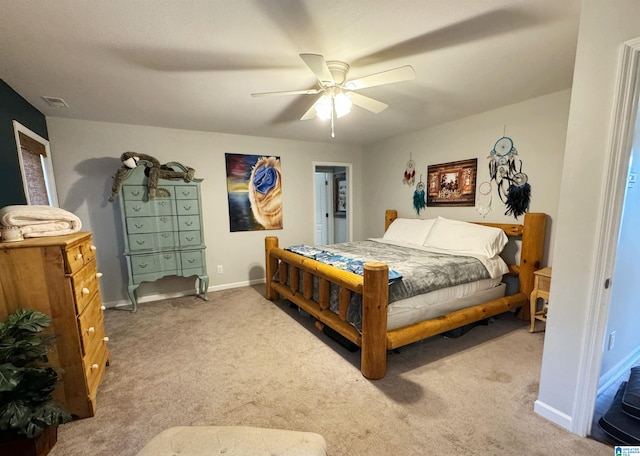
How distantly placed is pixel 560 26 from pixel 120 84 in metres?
3.07

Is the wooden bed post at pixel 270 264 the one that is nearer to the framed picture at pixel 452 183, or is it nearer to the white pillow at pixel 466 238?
the white pillow at pixel 466 238

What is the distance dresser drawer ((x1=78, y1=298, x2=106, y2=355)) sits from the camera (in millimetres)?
1651

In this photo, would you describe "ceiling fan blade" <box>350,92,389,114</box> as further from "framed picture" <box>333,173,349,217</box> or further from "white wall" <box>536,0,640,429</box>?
"framed picture" <box>333,173,349,217</box>

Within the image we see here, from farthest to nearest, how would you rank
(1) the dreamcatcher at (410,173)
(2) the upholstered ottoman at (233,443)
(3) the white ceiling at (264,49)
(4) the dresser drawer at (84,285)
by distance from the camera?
(1) the dreamcatcher at (410,173) < (4) the dresser drawer at (84,285) < (3) the white ceiling at (264,49) < (2) the upholstered ottoman at (233,443)

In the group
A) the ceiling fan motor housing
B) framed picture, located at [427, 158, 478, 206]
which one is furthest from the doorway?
the ceiling fan motor housing

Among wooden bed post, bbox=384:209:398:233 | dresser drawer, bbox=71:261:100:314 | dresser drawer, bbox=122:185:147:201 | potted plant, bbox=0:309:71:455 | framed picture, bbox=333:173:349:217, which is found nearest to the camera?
potted plant, bbox=0:309:71:455

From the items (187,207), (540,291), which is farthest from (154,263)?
(540,291)

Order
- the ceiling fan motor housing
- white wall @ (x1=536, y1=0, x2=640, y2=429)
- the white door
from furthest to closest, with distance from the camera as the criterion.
A: the white door < the ceiling fan motor housing < white wall @ (x1=536, y1=0, x2=640, y2=429)

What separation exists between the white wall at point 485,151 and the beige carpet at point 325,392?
4.50ft

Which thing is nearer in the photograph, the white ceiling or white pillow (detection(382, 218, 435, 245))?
the white ceiling

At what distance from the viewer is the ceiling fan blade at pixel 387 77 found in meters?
1.64

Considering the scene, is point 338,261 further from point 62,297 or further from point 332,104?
point 62,297

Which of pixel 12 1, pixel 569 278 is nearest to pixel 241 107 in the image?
pixel 12 1

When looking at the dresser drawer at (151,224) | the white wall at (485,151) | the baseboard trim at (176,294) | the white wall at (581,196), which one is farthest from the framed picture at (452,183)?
the dresser drawer at (151,224)
